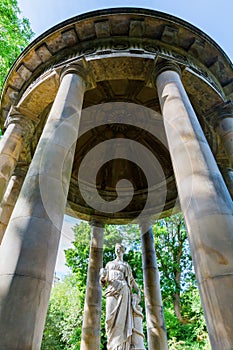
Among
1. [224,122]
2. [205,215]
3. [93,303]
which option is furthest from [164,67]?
[93,303]

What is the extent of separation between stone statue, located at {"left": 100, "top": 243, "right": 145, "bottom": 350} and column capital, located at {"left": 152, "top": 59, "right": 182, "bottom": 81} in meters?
7.20

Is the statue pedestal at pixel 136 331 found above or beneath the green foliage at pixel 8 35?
beneath

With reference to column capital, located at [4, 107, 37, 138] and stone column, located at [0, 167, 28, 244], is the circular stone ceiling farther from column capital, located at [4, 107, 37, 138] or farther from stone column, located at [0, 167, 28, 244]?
stone column, located at [0, 167, 28, 244]

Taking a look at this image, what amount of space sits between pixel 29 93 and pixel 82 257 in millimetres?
16092

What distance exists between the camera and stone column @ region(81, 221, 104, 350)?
11.6 m

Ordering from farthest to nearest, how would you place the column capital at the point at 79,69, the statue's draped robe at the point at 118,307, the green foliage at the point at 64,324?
the green foliage at the point at 64,324
the column capital at the point at 79,69
the statue's draped robe at the point at 118,307

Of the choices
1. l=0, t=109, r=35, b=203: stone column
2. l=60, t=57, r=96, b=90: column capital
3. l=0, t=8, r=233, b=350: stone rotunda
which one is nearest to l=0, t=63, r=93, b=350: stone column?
l=0, t=8, r=233, b=350: stone rotunda

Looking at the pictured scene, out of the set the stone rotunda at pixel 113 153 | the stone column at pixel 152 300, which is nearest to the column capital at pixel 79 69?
the stone rotunda at pixel 113 153

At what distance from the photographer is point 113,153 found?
18078 mm

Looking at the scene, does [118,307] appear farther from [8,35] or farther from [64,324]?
[64,324]

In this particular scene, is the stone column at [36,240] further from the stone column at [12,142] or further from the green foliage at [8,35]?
the green foliage at [8,35]

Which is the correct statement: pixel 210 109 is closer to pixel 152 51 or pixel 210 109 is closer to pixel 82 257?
pixel 152 51

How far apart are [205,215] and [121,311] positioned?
4424 mm

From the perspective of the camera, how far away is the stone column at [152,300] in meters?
11.2
